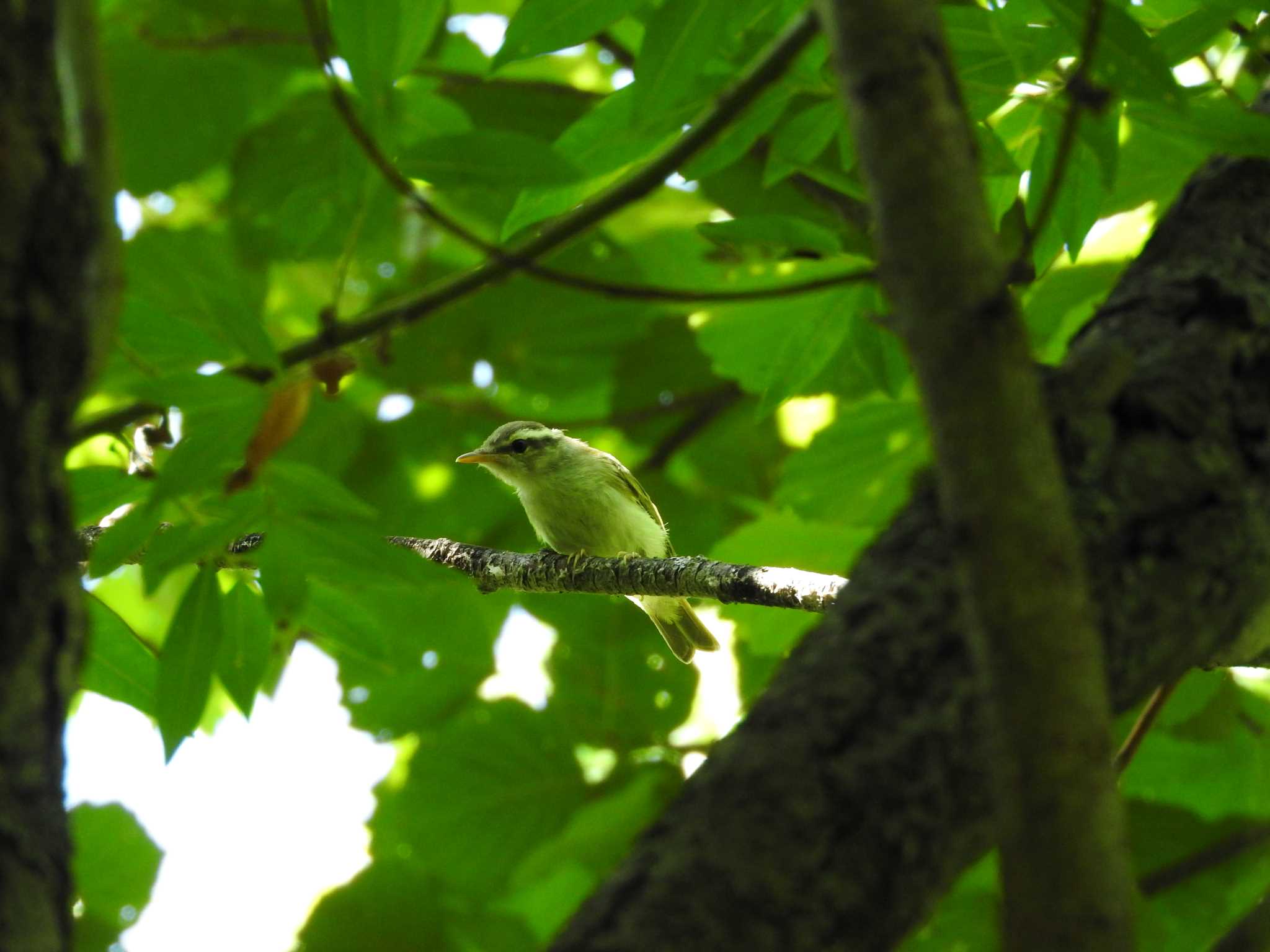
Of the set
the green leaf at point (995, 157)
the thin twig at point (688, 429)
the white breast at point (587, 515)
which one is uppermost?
the thin twig at point (688, 429)

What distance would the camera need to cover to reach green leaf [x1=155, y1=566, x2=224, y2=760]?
8.07 feet

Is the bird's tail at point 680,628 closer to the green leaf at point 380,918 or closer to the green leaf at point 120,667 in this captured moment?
the green leaf at point 380,918

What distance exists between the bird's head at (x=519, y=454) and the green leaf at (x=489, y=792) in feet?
4.31

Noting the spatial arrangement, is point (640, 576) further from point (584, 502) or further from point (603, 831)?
point (584, 502)

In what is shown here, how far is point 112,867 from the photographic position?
604 centimetres

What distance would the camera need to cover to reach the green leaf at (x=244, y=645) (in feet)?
8.73

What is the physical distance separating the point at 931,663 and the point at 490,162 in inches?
38.8

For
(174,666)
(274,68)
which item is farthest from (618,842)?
(274,68)

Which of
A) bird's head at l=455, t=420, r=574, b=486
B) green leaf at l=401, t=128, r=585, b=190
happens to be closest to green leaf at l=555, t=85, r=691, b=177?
green leaf at l=401, t=128, r=585, b=190

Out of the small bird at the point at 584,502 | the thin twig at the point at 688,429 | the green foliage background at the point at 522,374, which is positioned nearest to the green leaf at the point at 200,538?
the green foliage background at the point at 522,374

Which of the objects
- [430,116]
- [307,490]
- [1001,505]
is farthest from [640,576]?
[1001,505]

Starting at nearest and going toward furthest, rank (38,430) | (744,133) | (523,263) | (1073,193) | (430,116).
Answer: (38,430) → (523,263) → (744,133) → (1073,193) → (430,116)

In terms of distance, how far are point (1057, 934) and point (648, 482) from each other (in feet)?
20.0

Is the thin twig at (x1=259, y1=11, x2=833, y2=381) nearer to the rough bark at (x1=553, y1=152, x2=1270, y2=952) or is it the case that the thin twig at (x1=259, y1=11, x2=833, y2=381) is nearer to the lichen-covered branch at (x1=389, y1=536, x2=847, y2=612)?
the rough bark at (x1=553, y1=152, x2=1270, y2=952)
